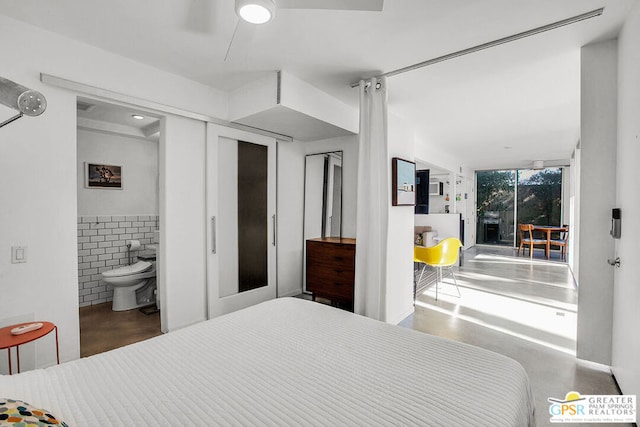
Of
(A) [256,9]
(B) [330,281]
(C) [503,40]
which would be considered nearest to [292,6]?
(A) [256,9]

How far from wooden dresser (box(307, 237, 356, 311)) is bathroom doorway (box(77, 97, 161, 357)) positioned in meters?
1.74

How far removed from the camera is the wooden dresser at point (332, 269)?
3260 mm

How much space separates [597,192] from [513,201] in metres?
7.56

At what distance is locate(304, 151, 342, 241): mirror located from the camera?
13.0 feet

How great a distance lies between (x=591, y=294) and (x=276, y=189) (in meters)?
3.16

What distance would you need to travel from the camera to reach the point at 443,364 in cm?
128

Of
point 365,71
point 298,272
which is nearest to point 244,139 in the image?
point 365,71

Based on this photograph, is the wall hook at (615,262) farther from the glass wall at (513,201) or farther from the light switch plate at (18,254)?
the glass wall at (513,201)

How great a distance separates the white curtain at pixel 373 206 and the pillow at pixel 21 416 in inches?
86.6

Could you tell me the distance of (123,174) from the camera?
13.5 ft

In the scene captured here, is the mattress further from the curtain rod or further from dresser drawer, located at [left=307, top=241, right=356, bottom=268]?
the curtain rod

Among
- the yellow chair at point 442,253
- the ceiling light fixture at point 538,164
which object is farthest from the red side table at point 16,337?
the ceiling light fixture at point 538,164

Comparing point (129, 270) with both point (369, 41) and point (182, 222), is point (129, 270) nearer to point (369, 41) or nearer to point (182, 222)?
point (182, 222)

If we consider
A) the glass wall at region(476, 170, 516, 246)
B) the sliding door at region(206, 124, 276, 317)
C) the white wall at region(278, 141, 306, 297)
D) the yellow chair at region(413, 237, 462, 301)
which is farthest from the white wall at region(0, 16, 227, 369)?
the glass wall at region(476, 170, 516, 246)
